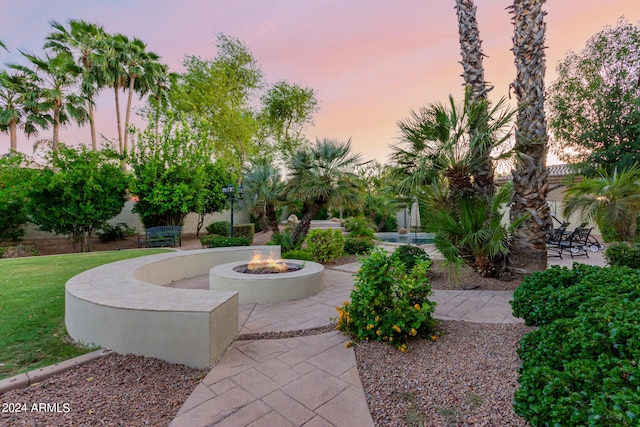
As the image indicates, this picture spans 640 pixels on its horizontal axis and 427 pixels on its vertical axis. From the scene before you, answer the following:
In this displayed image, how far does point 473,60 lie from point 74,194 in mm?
14189

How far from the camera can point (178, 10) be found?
31.1 ft

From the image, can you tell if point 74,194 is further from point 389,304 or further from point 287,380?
point 389,304

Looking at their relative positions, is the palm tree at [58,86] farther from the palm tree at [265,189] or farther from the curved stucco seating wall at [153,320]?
the curved stucco seating wall at [153,320]

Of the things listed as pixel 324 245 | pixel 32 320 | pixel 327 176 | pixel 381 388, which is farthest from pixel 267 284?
pixel 327 176

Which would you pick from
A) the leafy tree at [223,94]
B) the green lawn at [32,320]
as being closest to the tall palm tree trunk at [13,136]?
the leafy tree at [223,94]

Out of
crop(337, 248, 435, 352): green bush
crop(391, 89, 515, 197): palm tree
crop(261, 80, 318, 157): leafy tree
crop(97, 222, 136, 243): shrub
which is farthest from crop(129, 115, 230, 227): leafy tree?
crop(337, 248, 435, 352): green bush

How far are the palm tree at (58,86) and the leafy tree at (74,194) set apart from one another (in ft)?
19.0

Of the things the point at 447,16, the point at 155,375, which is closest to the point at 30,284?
the point at 155,375

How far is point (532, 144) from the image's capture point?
504 centimetres

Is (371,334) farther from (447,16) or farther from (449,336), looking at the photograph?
(447,16)

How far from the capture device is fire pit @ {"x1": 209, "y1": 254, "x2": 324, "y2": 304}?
187 inches

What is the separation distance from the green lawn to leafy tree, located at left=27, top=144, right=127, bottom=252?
4.70m

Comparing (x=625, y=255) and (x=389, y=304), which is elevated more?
(x=625, y=255)

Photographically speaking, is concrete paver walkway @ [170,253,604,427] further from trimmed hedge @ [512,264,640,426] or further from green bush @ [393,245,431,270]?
green bush @ [393,245,431,270]
